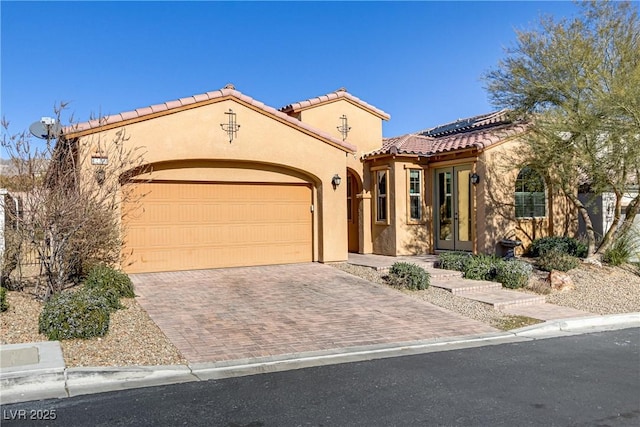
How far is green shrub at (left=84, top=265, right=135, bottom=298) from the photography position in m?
9.52

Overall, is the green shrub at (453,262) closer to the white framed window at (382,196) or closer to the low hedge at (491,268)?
the low hedge at (491,268)

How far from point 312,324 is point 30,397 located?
448cm

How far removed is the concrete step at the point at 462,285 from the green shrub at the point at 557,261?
2.09m

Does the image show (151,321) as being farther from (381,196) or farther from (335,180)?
(381,196)

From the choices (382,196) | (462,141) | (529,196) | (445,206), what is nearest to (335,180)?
(382,196)

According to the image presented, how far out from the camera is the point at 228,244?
13656 mm

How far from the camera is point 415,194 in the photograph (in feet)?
53.2

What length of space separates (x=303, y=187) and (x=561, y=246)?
24.8 ft

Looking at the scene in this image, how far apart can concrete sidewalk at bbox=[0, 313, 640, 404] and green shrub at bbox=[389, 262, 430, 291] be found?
3.25 m

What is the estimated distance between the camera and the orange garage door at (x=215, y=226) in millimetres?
12602

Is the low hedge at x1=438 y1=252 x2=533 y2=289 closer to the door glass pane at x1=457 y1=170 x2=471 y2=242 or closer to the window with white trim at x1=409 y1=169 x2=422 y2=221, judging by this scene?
the door glass pane at x1=457 y1=170 x2=471 y2=242

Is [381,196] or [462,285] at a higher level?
[381,196]

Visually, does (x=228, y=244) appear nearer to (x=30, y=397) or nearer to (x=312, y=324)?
(x=312, y=324)

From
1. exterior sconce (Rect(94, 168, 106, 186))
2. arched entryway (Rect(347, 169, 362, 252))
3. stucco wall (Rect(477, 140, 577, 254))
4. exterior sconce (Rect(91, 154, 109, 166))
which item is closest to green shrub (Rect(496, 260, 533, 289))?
stucco wall (Rect(477, 140, 577, 254))
